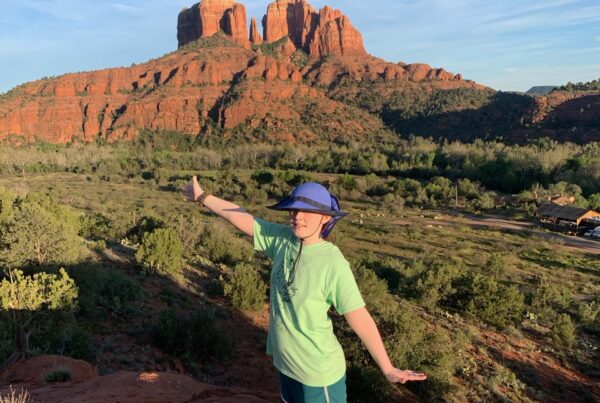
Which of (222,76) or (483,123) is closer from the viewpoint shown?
(483,123)

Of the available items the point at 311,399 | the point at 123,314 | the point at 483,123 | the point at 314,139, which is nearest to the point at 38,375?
the point at 123,314

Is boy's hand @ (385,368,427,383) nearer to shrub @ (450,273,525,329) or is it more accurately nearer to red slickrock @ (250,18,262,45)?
shrub @ (450,273,525,329)

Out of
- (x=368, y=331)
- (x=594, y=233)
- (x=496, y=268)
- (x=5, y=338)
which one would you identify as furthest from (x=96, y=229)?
(x=594, y=233)

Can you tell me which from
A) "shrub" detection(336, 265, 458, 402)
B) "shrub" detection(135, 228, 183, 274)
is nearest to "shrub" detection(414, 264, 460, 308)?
"shrub" detection(336, 265, 458, 402)

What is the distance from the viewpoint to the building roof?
3077 cm

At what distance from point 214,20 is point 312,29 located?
3392 cm

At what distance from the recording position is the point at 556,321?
467 inches

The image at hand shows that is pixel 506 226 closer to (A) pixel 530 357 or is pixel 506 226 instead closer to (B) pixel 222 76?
(A) pixel 530 357

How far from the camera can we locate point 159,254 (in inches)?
475

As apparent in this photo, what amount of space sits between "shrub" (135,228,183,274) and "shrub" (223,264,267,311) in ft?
6.99

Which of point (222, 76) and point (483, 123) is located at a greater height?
point (222, 76)

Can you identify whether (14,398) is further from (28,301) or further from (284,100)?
(284,100)

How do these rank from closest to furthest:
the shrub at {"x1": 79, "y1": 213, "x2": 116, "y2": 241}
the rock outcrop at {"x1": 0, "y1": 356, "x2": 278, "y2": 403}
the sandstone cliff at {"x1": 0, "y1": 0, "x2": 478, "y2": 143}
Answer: the rock outcrop at {"x1": 0, "y1": 356, "x2": 278, "y2": 403}, the shrub at {"x1": 79, "y1": 213, "x2": 116, "y2": 241}, the sandstone cliff at {"x1": 0, "y1": 0, "x2": 478, "y2": 143}

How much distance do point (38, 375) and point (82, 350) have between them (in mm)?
1490
